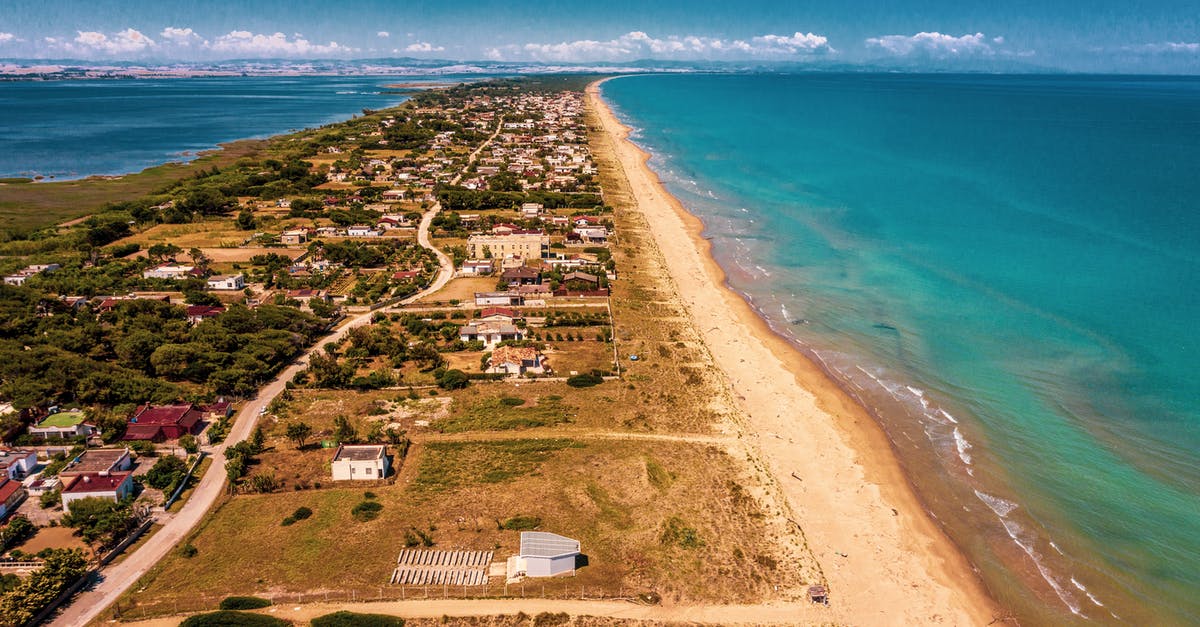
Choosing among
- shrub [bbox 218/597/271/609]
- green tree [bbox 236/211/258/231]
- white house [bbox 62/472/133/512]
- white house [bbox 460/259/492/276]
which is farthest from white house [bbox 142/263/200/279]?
shrub [bbox 218/597/271/609]

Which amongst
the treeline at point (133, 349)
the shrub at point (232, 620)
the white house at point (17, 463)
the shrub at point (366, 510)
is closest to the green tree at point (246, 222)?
the treeline at point (133, 349)

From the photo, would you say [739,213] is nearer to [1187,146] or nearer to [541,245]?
[541,245]

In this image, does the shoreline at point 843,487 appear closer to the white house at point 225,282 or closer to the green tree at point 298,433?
the green tree at point 298,433

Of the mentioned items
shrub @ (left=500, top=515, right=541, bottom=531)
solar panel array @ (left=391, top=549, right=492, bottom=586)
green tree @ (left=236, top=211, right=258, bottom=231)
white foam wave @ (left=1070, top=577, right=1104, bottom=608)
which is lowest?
white foam wave @ (left=1070, top=577, right=1104, bottom=608)

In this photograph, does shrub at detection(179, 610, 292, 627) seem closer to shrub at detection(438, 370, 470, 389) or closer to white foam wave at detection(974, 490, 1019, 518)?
shrub at detection(438, 370, 470, 389)

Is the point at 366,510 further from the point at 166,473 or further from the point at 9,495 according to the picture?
the point at 9,495
